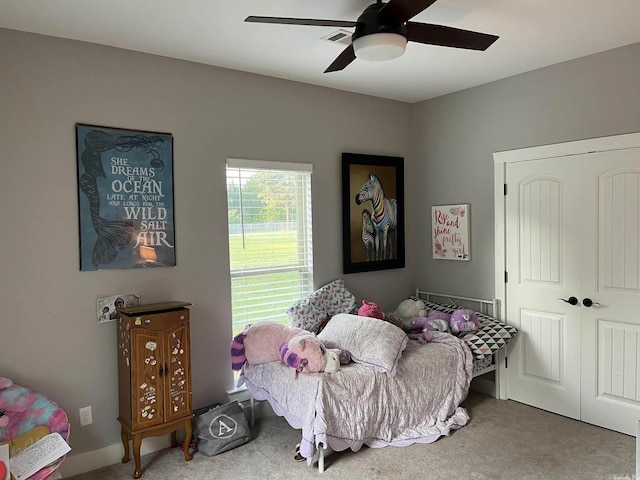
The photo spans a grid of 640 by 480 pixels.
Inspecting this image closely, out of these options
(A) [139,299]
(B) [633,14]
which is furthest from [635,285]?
(A) [139,299]

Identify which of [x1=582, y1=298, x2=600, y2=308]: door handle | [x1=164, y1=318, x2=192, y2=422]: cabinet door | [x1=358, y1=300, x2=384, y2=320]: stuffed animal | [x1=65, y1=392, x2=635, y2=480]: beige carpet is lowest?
[x1=65, y1=392, x2=635, y2=480]: beige carpet

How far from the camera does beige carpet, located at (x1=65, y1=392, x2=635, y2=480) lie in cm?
284

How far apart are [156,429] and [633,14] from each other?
366 cm

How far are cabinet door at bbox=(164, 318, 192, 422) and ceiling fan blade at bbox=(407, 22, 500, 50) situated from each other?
6.80ft

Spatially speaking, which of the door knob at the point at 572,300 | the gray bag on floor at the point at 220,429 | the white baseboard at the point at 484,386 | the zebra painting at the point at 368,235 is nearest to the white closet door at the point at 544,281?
the door knob at the point at 572,300

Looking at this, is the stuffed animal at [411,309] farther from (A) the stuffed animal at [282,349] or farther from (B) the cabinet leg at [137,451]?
(B) the cabinet leg at [137,451]

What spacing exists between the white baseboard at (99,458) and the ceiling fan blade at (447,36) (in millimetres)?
2904

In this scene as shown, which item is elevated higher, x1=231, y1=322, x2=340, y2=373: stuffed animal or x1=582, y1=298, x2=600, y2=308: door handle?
x1=582, y1=298, x2=600, y2=308: door handle

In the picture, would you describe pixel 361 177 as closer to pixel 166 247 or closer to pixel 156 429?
pixel 166 247

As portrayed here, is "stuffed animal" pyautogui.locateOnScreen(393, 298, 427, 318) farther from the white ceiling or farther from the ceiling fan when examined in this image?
the ceiling fan

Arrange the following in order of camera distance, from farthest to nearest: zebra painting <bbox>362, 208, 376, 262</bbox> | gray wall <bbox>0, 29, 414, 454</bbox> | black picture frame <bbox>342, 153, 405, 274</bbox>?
1. zebra painting <bbox>362, 208, 376, 262</bbox>
2. black picture frame <bbox>342, 153, 405, 274</bbox>
3. gray wall <bbox>0, 29, 414, 454</bbox>

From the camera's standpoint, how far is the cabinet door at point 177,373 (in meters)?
2.95

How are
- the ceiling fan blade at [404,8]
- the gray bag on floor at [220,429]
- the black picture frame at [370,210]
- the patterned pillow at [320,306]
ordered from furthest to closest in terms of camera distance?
the black picture frame at [370,210]
the patterned pillow at [320,306]
the gray bag on floor at [220,429]
the ceiling fan blade at [404,8]

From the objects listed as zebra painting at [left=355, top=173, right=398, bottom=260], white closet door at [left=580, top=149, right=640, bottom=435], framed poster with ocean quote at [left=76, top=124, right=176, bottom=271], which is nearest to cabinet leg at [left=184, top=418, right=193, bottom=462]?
framed poster with ocean quote at [left=76, top=124, right=176, bottom=271]
